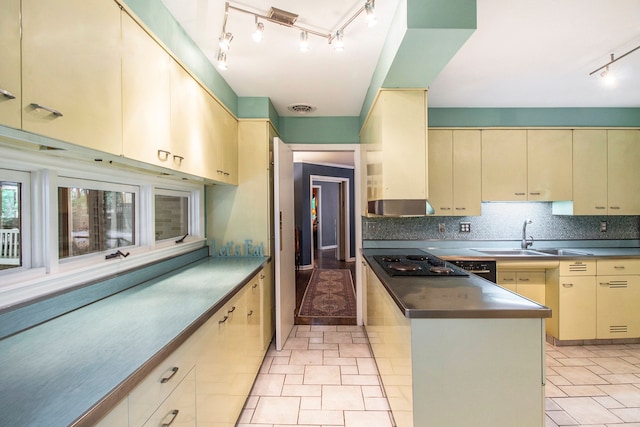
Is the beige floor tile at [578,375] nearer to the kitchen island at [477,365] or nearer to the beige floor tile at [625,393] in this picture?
the beige floor tile at [625,393]

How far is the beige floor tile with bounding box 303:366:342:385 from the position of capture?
237 centimetres

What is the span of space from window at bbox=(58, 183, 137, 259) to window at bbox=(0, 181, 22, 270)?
0.55ft

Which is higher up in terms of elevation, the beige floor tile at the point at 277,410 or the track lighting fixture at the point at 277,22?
the track lighting fixture at the point at 277,22

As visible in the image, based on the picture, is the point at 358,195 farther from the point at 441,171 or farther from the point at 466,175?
the point at 466,175

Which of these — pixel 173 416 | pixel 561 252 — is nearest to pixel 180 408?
pixel 173 416

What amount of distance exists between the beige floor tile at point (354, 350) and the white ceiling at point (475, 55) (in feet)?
8.22

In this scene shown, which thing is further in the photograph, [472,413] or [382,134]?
[382,134]

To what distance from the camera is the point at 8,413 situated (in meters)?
0.66

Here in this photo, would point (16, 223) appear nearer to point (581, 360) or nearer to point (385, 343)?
point (385, 343)

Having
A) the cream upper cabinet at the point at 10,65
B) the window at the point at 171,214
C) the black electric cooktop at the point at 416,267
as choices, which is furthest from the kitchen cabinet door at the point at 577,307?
the cream upper cabinet at the point at 10,65

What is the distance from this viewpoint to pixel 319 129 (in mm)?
3596

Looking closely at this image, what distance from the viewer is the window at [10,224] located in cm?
121

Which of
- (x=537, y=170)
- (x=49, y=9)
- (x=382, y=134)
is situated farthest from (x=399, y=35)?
(x=537, y=170)

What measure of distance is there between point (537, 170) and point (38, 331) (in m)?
4.18
